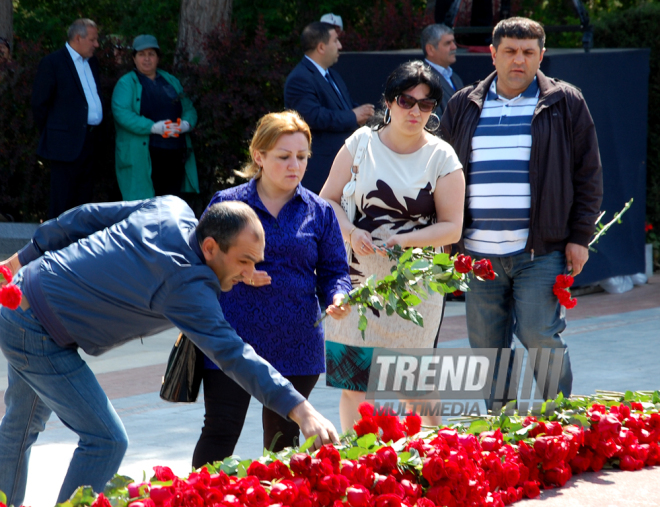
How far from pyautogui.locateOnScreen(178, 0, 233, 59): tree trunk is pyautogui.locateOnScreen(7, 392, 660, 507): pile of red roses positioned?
811 centimetres

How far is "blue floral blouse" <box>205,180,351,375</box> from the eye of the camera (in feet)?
12.0

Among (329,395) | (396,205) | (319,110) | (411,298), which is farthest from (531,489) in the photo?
(319,110)

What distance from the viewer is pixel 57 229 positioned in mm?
3305

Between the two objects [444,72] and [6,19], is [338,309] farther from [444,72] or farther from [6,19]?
[6,19]

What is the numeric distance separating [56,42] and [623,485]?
12911 millimetres

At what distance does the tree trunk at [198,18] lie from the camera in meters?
10.6

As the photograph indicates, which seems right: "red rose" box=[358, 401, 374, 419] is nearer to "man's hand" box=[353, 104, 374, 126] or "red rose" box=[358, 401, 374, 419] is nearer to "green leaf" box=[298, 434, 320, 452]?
"green leaf" box=[298, 434, 320, 452]

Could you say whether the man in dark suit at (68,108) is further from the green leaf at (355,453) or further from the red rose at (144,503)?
the red rose at (144,503)

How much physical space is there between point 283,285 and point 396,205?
733mm

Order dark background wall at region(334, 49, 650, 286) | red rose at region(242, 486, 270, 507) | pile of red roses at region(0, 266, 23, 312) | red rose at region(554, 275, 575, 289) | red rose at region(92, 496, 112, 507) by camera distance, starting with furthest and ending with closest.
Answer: dark background wall at region(334, 49, 650, 286), red rose at region(554, 275, 575, 289), pile of red roses at region(0, 266, 23, 312), red rose at region(242, 486, 270, 507), red rose at region(92, 496, 112, 507)

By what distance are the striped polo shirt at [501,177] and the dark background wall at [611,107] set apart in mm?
4158

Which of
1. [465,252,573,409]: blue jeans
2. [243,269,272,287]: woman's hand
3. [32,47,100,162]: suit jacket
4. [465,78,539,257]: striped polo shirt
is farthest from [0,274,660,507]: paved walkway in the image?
[32,47,100,162]: suit jacket

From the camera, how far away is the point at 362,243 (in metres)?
4.04

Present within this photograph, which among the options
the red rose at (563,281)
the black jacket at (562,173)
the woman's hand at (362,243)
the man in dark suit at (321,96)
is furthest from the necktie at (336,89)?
the red rose at (563,281)
